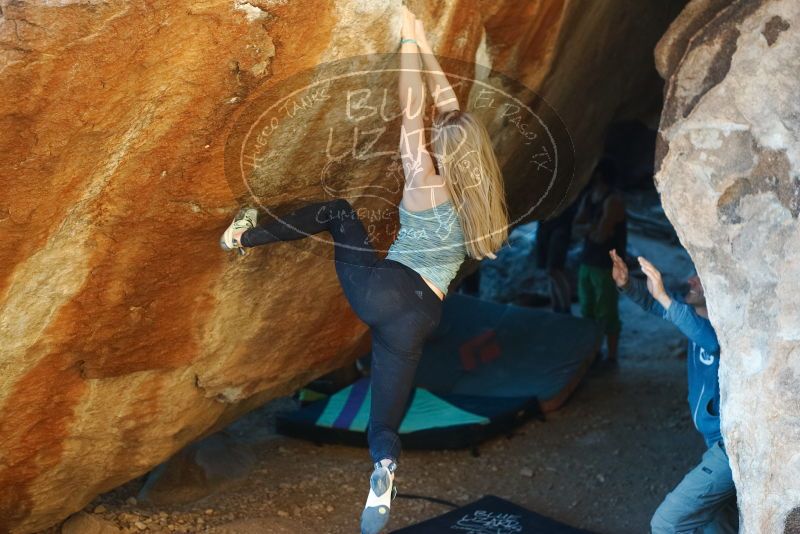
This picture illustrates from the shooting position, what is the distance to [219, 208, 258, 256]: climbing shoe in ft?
10.4

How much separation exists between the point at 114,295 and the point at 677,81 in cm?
214

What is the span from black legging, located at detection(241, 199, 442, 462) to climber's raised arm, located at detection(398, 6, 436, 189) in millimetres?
284

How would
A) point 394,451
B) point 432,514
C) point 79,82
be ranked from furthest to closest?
point 432,514 < point 394,451 < point 79,82

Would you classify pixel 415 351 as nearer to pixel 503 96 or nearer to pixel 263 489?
pixel 503 96

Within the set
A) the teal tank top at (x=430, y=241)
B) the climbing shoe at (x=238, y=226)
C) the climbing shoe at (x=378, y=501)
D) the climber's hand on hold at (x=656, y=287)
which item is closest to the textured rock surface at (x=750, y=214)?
the climber's hand on hold at (x=656, y=287)

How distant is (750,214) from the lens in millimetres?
2906

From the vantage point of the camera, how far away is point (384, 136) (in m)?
3.48

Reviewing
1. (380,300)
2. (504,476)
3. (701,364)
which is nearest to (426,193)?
(380,300)

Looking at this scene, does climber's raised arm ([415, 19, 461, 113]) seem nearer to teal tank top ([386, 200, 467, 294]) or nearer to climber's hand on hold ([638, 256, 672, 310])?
teal tank top ([386, 200, 467, 294])

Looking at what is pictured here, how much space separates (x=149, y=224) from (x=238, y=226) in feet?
0.99

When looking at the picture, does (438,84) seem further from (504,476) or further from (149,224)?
(504,476)

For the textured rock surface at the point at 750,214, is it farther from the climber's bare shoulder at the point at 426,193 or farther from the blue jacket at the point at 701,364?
the climber's bare shoulder at the point at 426,193

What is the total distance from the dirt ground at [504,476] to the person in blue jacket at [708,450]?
99 cm

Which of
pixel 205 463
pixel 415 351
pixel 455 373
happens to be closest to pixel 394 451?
pixel 415 351
